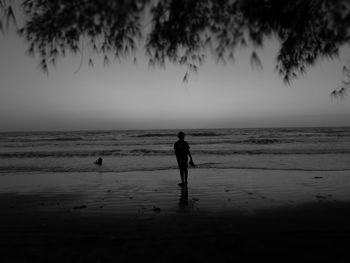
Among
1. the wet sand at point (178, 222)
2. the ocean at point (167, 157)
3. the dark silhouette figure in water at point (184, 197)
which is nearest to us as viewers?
the wet sand at point (178, 222)

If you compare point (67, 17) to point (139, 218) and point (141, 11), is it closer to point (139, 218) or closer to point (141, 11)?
point (141, 11)

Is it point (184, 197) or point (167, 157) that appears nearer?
point (184, 197)

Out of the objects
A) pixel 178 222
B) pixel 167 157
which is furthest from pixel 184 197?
pixel 167 157

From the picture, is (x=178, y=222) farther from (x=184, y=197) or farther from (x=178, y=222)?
(x=184, y=197)

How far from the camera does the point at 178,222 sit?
5.26m

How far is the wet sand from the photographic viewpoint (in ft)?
12.4

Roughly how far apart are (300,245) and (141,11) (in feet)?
12.0

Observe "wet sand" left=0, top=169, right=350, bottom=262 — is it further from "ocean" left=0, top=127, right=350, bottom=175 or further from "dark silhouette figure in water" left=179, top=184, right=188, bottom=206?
"ocean" left=0, top=127, right=350, bottom=175

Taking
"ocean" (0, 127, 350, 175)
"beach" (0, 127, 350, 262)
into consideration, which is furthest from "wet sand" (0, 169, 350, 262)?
"ocean" (0, 127, 350, 175)

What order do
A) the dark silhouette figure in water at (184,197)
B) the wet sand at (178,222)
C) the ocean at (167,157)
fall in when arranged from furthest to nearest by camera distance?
the ocean at (167,157) < the dark silhouette figure in water at (184,197) < the wet sand at (178,222)

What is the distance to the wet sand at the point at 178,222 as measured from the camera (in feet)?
12.4

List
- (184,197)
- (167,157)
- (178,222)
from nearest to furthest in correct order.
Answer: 1. (178,222)
2. (184,197)
3. (167,157)

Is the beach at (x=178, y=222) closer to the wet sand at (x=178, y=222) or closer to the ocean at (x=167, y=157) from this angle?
the wet sand at (x=178, y=222)

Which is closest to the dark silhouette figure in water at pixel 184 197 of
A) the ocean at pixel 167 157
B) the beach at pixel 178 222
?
the beach at pixel 178 222
